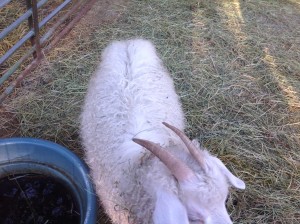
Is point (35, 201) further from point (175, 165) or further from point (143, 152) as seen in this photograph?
point (175, 165)

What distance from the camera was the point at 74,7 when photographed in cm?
475

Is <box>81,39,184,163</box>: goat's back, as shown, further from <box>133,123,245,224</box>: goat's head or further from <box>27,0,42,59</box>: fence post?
<box>27,0,42,59</box>: fence post

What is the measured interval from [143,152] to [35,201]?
910 mm

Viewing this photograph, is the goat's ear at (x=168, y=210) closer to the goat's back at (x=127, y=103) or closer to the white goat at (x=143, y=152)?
the white goat at (x=143, y=152)

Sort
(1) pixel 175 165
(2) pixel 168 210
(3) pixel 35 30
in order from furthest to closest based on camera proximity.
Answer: (3) pixel 35 30
(1) pixel 175 165
(2) pixel 168 210

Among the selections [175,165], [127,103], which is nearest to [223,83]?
[127,103]

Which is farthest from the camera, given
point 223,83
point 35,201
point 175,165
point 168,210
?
point 223,83

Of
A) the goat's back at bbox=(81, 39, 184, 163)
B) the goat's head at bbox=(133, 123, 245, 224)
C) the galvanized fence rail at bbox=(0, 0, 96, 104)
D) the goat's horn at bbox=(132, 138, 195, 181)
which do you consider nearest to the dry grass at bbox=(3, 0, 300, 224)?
the galvanized fence rail at bbox=(0, 0, 96, 104)

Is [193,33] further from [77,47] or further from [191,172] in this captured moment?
[191,172]

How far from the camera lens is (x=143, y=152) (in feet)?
8.15

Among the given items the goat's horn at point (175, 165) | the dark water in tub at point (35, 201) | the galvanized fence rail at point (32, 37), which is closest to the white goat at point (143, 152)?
the goat's horn at point (175, 165)

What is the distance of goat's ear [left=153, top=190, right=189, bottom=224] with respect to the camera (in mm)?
1956

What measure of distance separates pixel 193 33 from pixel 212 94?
119 centimetres

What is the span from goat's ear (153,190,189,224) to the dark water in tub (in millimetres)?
808
